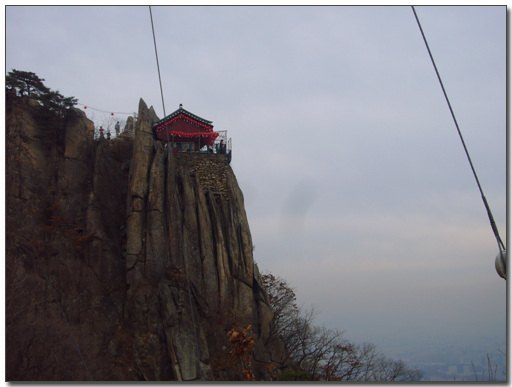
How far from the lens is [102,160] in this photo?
3272 centimetres

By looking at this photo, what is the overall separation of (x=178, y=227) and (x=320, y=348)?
40.8ft

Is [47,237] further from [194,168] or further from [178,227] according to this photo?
[194,168]

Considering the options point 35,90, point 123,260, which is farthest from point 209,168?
point 35,90

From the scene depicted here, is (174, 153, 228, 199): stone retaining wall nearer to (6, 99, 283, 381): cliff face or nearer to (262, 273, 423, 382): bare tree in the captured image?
(6, 99, 283, 381): cliff face

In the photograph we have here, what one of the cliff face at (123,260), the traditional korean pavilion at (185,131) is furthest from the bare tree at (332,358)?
the traditional korean pavilion at (185,131)

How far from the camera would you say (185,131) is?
121 ft

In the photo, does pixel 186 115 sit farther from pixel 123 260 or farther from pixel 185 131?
pixel 123 260

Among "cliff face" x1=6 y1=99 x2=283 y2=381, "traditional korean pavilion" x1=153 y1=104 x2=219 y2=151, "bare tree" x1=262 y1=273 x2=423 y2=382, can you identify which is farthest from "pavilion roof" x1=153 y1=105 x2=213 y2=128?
"bare tree" x1=262 y1=273 x2=423 y2=382

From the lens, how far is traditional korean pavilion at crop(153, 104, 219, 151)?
34.9 m

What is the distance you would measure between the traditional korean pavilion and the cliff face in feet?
4.34

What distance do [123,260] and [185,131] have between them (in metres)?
12.4

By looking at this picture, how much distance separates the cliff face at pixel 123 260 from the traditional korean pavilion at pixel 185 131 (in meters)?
1.32

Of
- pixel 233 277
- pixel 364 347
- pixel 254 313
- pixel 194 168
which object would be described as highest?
pixel 194 168

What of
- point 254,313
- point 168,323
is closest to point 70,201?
point 168,323
